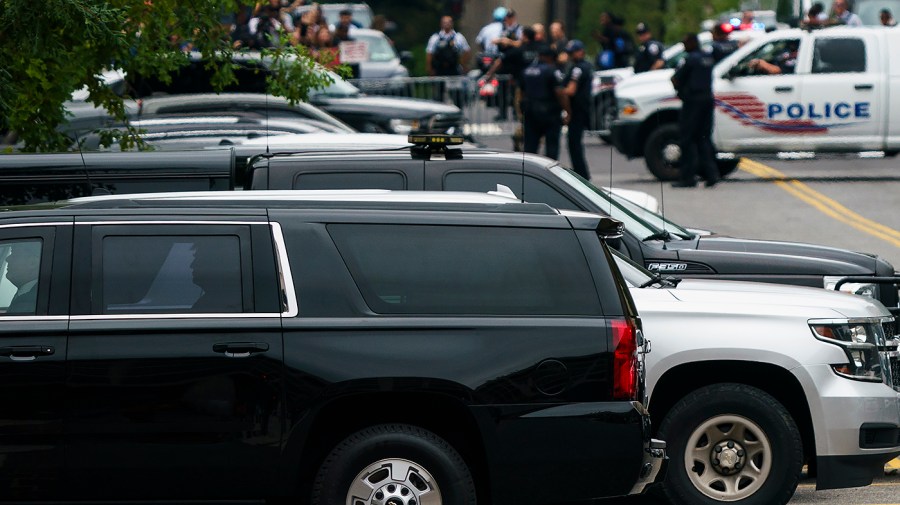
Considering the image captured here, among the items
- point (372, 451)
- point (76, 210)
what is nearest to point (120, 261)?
point (76, 210)

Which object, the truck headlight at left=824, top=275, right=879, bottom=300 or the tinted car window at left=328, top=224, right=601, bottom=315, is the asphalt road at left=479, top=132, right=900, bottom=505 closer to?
the truck headlight at left=824, top=275, right=879, bottom=300

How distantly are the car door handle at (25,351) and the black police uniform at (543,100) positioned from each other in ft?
44.0

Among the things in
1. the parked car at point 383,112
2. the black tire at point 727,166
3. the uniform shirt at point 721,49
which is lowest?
the black tire at point 727,166

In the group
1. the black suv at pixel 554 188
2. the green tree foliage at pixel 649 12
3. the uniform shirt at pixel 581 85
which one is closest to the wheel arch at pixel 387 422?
the black suv at pixel 554 188

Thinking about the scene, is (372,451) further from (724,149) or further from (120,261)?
(724,149)

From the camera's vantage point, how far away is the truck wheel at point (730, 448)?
7.03 meters

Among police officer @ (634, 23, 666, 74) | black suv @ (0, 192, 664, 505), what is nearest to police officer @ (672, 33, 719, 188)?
police officer @ (634, 23, 666, 74)

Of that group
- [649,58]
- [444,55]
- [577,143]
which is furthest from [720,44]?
[444,55]

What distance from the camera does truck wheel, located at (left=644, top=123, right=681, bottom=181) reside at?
→ 20328mm

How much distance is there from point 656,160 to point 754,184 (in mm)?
1646

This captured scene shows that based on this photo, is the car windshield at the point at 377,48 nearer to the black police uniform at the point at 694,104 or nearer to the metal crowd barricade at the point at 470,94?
the metal crowd barricade at the point at 470,94

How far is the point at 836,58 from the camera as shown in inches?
805

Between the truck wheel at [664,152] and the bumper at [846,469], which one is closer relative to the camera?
the bumper at [846,469]

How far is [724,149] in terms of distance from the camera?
816 inches
